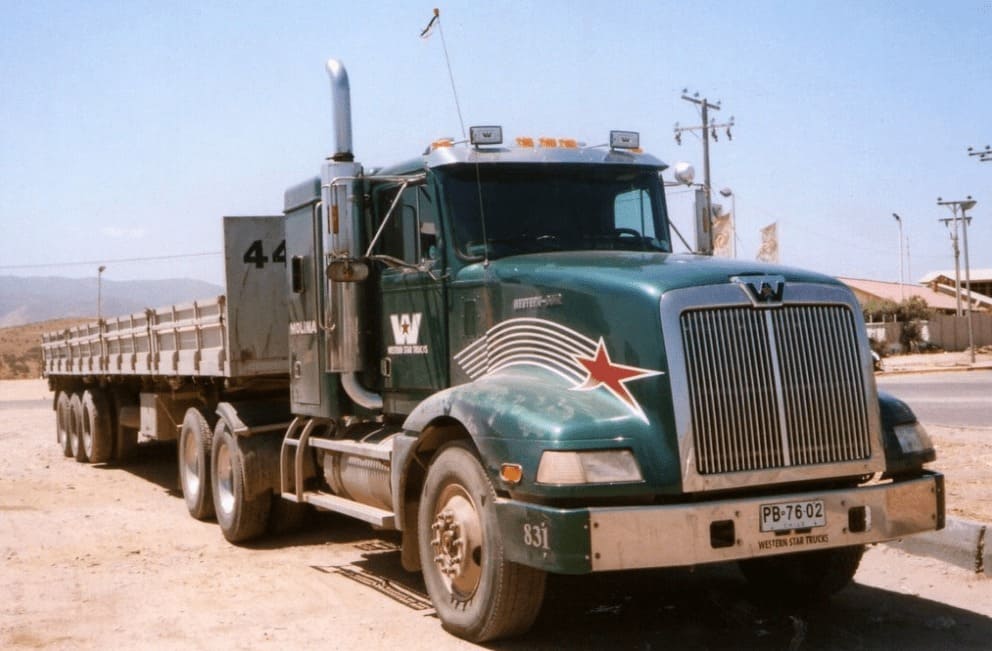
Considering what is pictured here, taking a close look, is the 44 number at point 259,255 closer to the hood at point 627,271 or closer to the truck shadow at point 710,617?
the truck shadow at point 710,617

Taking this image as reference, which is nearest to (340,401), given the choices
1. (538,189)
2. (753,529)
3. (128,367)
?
(538,189)

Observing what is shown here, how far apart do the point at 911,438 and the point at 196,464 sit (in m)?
6.94

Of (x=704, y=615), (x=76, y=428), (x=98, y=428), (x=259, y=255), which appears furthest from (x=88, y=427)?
(x=704, y=615)

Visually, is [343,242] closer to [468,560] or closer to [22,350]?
[468,560]

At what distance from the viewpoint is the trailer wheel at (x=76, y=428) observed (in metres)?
16.8

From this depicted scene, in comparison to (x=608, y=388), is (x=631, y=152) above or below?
above

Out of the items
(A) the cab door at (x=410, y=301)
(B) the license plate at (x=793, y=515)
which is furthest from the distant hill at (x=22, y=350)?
(B) the license plate at (x=793, y=515)

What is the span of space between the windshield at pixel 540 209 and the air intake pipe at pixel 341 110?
1.08 meters

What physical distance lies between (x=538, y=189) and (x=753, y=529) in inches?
108

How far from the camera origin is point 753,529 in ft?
17.8

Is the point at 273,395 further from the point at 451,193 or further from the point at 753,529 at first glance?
the point at 753,529

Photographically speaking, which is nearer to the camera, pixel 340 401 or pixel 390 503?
pixel 390 503

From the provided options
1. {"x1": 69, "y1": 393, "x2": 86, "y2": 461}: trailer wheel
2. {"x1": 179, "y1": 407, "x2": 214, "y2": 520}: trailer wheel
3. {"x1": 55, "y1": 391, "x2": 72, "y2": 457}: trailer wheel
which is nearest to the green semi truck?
{"x1": 179, "y1": 407, "x2": 214, "y2": 520}: trailer wheel

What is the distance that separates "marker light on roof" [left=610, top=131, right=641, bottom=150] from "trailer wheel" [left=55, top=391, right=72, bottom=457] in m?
12.5
